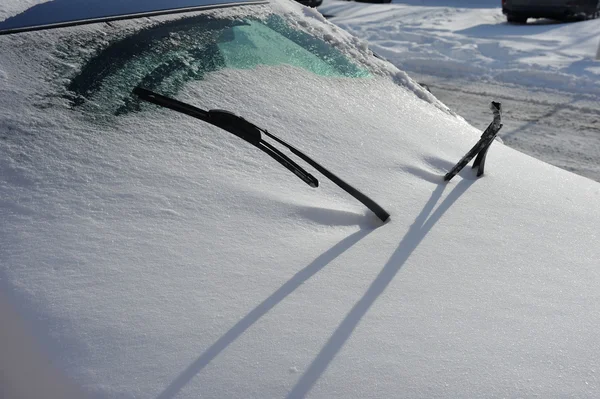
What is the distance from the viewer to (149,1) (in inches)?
95.1

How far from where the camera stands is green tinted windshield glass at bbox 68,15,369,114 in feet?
6.58

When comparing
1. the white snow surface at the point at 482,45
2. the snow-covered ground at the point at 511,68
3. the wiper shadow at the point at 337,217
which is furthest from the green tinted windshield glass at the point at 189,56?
the white snow surface at the point at 482,45

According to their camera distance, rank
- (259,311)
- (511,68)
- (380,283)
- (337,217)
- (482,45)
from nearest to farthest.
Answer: (259,311) < (380,283) < (337,217) < (511,68) < (482,45)

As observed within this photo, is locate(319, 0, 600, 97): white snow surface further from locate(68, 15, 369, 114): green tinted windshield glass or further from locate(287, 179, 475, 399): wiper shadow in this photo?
locate(287, 179, 475, 399): wiper shadow

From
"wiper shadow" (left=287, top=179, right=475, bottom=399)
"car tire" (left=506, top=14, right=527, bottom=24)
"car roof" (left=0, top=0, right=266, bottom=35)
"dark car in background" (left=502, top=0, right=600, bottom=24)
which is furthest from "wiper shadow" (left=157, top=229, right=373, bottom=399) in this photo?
"car tire" (left=506, top=14, right=527, bottom=24)

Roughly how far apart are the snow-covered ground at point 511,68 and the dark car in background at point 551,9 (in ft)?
0.94

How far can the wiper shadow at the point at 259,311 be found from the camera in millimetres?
1154

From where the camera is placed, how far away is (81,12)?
2221 millimetres

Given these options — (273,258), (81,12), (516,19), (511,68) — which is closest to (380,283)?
(273,258)

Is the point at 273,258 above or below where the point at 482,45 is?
above

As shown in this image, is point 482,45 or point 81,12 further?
point 482,45

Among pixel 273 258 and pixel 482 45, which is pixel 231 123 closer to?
pixel 273 258

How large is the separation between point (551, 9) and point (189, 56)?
501 inches

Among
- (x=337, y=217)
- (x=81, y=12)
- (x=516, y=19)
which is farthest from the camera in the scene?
(x=516, y=19)
